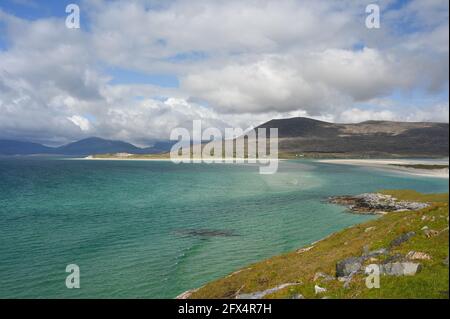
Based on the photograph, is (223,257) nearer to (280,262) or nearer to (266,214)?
(280,262)

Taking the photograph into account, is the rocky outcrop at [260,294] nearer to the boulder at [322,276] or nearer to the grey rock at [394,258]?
the boulder at [322,276]

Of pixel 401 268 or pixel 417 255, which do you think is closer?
pixel 401 268

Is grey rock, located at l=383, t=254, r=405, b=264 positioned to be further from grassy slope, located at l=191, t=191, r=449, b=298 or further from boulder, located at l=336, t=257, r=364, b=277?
boulder, located at l=336, t=257, r=364, b=277

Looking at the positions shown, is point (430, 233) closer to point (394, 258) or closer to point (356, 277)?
point (394, 258)

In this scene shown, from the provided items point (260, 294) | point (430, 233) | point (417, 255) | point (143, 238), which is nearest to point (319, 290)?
point (260, 294)

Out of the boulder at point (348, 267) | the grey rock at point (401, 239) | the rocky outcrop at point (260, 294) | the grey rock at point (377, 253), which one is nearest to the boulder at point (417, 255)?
the grey rock at point (377, 253)

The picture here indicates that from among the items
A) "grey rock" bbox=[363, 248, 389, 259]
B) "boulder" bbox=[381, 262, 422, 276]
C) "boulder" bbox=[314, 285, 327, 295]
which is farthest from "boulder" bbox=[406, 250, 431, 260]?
"boulder" bbox=[314, 285, 327, 295]
